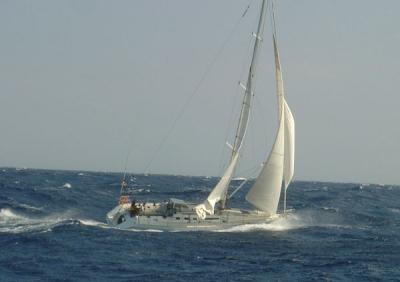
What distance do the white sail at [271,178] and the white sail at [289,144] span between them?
12.4 inches

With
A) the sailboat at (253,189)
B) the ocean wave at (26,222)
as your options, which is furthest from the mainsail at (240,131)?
the ocean wave at (26,222)

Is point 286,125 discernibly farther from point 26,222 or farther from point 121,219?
point 26,222

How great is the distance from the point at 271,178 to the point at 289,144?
114 inches

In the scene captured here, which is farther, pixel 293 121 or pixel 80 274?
pixel 293 121

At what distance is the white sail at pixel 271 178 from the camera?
44.7 meters

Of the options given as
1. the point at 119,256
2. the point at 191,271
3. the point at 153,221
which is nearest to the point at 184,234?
the point at 153,221

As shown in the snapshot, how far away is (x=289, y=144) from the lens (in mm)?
44969

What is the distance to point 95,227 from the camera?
140 feet

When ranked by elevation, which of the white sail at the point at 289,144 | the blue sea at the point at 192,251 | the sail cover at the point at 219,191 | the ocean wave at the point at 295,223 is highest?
the white sail at the point at 289,144

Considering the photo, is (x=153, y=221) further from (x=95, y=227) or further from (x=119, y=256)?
(x=119, y=256)

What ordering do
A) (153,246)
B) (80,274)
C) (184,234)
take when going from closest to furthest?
(80,274)
(153,246)
(184,234)

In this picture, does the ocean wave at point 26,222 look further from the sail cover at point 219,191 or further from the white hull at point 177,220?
the sail cover at point 219,191

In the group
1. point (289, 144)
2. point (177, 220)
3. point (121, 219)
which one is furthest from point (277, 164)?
point (121, 219)

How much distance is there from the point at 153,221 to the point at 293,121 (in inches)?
509
